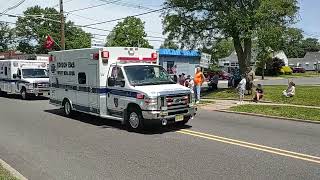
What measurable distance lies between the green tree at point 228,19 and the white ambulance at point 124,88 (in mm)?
10283

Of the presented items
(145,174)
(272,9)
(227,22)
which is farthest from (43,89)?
(145,174)

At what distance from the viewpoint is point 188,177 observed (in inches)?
308

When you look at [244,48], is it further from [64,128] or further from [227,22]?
[64,128]

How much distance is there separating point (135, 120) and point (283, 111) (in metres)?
6.87

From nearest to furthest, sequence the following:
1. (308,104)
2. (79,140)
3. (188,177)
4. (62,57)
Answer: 1. (188,177)
2. (79,140)
3. (62,57)
4. (308,104)

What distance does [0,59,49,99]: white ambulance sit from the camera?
25906 mm

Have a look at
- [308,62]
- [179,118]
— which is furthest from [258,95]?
[308,62]

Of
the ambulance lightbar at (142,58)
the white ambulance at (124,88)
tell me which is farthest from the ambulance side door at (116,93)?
the ambulance lightbar at (142,58)

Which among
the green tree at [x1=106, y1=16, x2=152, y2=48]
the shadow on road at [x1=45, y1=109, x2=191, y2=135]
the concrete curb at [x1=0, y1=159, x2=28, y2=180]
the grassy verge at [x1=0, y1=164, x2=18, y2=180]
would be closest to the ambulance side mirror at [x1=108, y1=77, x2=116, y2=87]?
the shadow on road at [x1=45, y1=109, x2=191, y2=135]

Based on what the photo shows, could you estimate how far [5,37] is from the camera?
99.5 metres

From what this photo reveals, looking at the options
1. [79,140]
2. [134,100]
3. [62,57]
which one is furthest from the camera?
[62,57]

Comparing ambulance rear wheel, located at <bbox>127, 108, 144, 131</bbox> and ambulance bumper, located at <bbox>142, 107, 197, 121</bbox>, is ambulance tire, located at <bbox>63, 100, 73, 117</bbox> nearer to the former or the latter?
ambulance rear wheel, located at <bbox>127, 108, 144, 131</bbox>

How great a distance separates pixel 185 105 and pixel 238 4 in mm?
13582

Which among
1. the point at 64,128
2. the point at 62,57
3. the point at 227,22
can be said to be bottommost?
the point at 64,128
